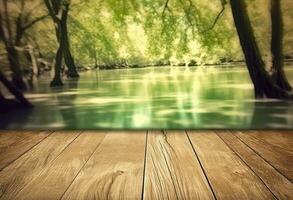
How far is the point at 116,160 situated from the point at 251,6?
1.06 m

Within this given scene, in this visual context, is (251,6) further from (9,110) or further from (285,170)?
(9,110)

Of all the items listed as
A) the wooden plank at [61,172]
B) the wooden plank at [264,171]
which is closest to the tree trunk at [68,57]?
the wooden plank at [61,172]

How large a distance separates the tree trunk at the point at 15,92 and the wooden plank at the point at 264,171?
110cm

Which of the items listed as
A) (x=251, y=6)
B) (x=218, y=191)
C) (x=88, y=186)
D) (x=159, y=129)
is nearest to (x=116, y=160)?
(x=88, y=186)

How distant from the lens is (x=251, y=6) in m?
1.77

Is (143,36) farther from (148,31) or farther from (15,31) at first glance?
(15,31)

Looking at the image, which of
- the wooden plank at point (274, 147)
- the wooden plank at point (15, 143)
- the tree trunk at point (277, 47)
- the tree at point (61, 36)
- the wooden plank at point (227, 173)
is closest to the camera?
the wooden plank at point (227, 173)

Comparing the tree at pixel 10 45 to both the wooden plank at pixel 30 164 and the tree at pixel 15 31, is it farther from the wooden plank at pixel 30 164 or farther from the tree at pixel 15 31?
the wooden plank at pixel 30 164

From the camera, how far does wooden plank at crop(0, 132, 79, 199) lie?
1.04 meters

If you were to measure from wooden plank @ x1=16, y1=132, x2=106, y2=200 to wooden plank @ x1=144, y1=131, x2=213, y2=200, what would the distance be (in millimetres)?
248

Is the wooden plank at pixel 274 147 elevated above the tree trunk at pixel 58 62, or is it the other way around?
the tree trunk at pixel 58 62

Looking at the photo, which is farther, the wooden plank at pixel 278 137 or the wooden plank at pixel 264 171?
the wooden plank at pixel 278 137

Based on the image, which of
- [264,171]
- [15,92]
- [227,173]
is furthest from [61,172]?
[15,92]

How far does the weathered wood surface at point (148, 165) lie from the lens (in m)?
0.99
